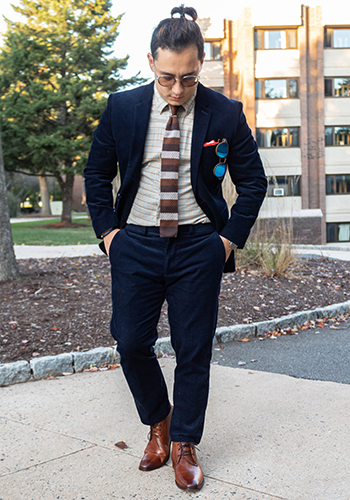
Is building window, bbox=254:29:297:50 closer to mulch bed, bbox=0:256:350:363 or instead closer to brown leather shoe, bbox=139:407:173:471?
mulch bed, bbox=0:256:350:363

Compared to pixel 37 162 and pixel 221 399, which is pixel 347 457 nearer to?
pixel 221 399

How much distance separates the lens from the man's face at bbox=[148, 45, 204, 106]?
2.41 meters

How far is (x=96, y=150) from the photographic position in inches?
108

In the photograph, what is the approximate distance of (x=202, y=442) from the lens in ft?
10.1

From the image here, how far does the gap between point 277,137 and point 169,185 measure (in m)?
28.9

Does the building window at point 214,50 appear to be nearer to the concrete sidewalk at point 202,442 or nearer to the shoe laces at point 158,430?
the concrete sidewalk at point 202,442

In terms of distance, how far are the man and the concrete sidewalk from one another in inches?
8.4

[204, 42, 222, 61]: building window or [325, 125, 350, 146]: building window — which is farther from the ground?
[204, 42, 222, 61]: building window

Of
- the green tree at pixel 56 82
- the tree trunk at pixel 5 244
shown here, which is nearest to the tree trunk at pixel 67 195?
the green tree at pixel 56 82

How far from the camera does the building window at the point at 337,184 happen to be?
30.4 metres

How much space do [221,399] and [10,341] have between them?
83.9 inches

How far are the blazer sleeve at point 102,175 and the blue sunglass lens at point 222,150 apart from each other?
53cm

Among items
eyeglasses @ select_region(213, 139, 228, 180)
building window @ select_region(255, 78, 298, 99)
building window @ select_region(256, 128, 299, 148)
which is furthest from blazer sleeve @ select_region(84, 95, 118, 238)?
building window @ select_region(255, 78, 298, 99)

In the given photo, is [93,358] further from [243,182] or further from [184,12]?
[184,12]
